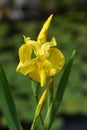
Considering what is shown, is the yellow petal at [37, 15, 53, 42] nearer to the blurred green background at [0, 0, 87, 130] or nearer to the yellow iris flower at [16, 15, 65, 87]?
the yellow iris flower at [16, 15, 65, 87]

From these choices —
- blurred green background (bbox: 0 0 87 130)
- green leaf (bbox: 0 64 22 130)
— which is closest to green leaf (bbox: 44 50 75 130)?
green leaf (bbox: 0 64 22 130)

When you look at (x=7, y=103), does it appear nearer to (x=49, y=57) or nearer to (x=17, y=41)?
(x=49, y=57)

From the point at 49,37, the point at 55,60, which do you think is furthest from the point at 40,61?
the point at 49,37

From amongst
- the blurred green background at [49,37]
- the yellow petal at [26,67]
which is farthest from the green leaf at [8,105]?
the blurred green background at [49,37]

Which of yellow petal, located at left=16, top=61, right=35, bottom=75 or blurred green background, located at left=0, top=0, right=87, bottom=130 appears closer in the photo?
yellow petal, located at left=16, top=61, right=35, bottom=75

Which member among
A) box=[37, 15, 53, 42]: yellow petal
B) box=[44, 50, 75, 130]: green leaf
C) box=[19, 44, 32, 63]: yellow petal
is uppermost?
box=[37, 15, 53, 42]: yellow petal

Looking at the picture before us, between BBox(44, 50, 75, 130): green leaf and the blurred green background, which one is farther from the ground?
BBox(44, 50, 75, 130): green leaf
